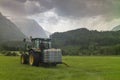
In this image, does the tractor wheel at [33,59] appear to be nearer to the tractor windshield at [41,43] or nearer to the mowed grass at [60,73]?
the tractor windshield at [41,43]

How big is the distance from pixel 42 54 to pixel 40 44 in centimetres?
193

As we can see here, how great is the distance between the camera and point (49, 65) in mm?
30969

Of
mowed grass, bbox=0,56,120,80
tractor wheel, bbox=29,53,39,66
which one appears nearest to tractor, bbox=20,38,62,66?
tractor wheel, bbox=29,53,39,66

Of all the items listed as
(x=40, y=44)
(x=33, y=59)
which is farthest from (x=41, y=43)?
(x=33, y=59)

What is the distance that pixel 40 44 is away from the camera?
31.3 meters

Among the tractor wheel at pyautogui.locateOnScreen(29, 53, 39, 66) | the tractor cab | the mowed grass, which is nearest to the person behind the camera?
the mowed grass

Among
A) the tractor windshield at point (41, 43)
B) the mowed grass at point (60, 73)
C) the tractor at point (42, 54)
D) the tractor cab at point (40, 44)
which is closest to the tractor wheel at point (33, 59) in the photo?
the tractor at point (42, 54)

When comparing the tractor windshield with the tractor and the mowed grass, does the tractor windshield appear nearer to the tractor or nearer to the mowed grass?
the tractor

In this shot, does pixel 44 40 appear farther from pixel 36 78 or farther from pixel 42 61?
pixel 36 78

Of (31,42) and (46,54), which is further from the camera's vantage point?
(31,42)

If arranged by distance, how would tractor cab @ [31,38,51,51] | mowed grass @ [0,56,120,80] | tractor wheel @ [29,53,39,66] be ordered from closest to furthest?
mowed grass @ [0,56,120,80]
tractor wheel @ [29,53,39,66]
tractor cab @ [31,38,51,51]

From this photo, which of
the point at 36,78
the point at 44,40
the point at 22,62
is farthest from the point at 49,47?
the point at 36,78

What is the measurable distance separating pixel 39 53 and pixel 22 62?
5.19m

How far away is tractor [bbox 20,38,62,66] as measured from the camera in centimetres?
2930
